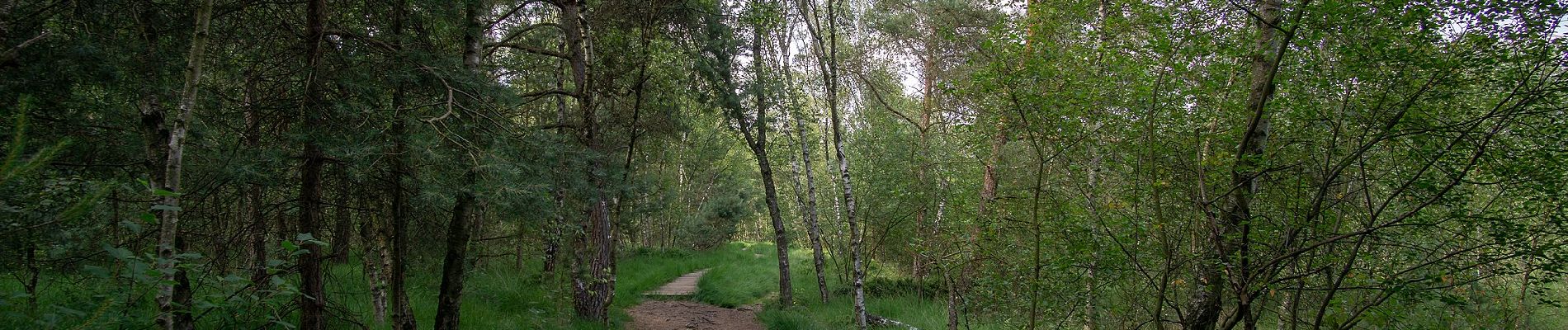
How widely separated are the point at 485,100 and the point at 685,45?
3.47 meters

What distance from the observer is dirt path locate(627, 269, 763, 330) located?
→ 9367 mm

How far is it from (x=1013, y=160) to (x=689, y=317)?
19.2 ft

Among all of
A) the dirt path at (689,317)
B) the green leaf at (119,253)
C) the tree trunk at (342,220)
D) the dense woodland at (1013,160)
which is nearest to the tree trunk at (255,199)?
the dense woodland at (1013,160)

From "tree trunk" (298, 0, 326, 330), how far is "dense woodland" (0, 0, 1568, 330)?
0.03m

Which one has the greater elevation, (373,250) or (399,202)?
(399,202)

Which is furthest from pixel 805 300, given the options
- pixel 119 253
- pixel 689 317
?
pixel 119 253

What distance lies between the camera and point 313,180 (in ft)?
15.4

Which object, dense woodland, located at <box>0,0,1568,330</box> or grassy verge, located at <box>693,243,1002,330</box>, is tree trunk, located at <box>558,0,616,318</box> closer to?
dense woodland, located at <box>0,0,1568,330</box>

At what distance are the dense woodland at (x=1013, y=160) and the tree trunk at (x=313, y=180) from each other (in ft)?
0.08

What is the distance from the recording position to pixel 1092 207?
410cm

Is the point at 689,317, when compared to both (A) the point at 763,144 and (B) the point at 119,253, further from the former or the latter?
(B) the point at 119,253

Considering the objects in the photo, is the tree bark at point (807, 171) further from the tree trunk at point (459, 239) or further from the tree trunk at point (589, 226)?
the tree trunk at point (459, 239)

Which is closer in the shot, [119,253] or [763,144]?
[119,253]

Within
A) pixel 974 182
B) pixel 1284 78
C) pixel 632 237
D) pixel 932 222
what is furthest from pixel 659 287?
pixel 1284 78
